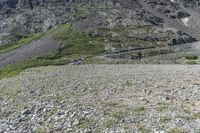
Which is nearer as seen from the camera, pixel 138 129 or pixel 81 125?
pixel 138 129

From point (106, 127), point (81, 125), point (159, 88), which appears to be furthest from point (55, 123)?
point (159, 88)

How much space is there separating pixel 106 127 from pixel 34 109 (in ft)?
31.1

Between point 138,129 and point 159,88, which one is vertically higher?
point 138,129

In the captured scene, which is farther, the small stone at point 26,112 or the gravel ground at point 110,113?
the small stone at point 26,112

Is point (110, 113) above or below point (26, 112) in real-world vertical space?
above

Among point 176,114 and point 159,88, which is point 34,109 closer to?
point 176,114

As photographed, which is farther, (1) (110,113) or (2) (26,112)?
(2) (26,112)

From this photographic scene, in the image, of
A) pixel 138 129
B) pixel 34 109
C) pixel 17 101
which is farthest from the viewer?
pixel 17 101

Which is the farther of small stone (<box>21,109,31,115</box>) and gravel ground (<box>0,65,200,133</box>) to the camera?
small stone (<box>21,109,31,115</box>)

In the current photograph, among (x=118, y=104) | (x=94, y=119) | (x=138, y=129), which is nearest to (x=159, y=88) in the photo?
(x=118, y=104)

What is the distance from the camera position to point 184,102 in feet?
94.4

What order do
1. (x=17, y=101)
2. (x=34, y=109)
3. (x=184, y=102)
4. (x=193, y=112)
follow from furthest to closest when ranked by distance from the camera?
1. (x=17, y=101)
2. (x=34, y=109)
3. (x=184, y=102)
4. (x=193, y=112)

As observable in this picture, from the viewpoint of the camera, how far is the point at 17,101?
1507 inches

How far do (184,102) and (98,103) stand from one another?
7.26m
